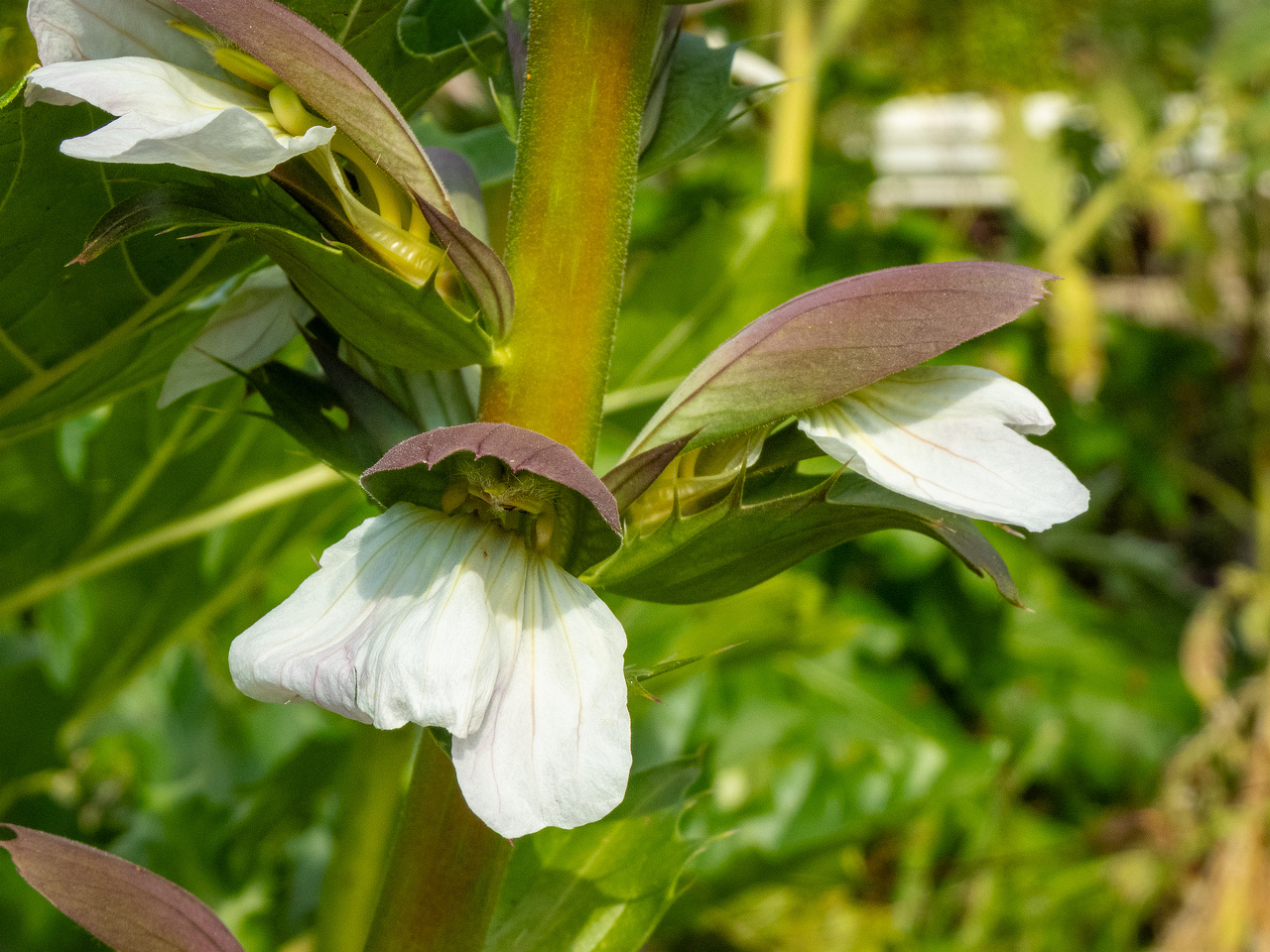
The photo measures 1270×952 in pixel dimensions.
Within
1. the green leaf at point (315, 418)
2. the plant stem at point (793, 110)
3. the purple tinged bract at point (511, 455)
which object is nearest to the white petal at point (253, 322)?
the green leaf at point (315, 418)

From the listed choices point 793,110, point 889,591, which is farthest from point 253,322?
point 889,591

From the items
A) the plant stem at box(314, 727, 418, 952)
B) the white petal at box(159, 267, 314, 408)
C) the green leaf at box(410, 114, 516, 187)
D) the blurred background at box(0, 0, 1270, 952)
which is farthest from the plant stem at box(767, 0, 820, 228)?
the white petal at box(159, 267, 314, 408)

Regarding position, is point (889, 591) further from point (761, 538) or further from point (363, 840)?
point (761, 538)

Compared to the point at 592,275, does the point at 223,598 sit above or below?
below

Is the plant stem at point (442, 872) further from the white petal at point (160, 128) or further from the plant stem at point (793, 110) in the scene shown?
the plant stem at point (793, 110)

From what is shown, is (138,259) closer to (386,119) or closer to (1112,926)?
(386,119)

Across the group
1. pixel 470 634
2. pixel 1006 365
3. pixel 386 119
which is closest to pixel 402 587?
pixel 470 634
